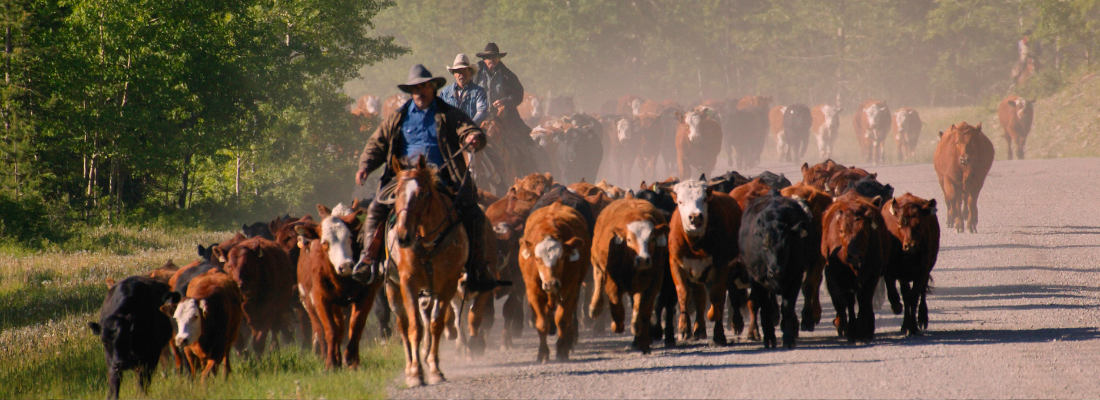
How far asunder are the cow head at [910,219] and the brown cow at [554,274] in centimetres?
360

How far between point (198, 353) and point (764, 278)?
541 cm

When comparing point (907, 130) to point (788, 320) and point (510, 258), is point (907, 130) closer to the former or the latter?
point (510, 258)

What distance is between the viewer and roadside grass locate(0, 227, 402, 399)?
8664mm

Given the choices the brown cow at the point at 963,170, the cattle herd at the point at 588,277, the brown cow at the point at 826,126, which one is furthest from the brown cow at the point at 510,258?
the brown cow at the point at 826,126

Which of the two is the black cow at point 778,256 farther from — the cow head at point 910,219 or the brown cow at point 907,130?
the brown cow at point 907,130

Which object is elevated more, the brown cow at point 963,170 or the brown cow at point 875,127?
the brown cow at point 875,127

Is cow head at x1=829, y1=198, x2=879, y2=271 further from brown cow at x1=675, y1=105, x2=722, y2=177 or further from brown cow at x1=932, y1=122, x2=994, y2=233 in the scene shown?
brown cow at x1=675, y1=105, x2=722, y2=177

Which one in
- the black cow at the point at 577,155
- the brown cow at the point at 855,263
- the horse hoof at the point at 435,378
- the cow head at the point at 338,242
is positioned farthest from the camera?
the black cow at the point at 577,155

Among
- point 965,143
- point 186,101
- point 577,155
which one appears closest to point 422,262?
point 186,101

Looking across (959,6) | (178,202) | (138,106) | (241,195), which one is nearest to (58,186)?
(138,106)

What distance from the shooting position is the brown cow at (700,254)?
1053 centimetres

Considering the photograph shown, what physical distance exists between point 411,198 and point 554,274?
1.82 meters

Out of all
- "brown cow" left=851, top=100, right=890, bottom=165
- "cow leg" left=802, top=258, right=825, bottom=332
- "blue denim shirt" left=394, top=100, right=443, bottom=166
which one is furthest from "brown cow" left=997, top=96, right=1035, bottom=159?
"blue denim shirt" left=394, top=100, right=443, bottom=166

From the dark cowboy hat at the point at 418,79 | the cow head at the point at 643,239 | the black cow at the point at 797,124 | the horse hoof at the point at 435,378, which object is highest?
the black cow at the point at 797,124
